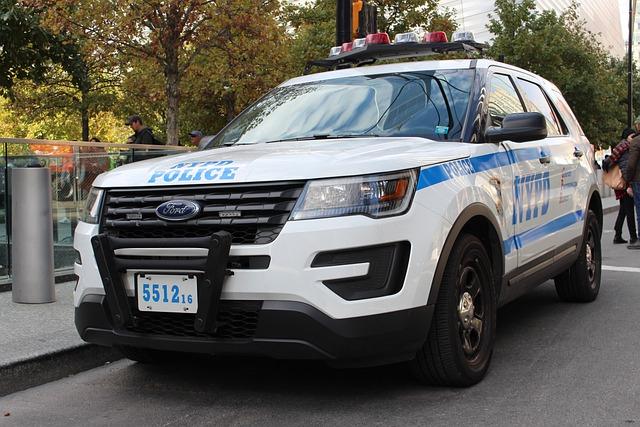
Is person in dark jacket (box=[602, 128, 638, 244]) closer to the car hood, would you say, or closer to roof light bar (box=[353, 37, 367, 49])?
roof light bar (box=[353, 37, 367, 49])

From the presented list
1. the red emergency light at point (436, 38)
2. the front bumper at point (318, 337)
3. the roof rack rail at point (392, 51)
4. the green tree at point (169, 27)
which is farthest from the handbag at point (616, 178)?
the front bumper at point (318, 337)

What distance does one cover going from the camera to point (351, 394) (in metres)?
4.43

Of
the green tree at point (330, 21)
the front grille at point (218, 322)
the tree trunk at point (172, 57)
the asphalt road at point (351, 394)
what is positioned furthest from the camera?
the green tree at point (330, 21)

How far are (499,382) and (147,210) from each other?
2.11 metres

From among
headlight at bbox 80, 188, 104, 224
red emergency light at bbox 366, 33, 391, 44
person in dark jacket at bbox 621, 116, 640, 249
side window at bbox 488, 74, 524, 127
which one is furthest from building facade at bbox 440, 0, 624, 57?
headlight at bbox 80, 188, 104, 224

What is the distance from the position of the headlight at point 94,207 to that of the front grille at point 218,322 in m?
0.57

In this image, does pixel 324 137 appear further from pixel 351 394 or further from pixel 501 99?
pixel 351 394

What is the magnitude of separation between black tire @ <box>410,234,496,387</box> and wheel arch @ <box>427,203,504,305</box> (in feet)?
0.31

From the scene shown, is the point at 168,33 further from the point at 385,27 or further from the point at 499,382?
the point at 499,382

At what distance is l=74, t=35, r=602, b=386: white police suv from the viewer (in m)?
3.83

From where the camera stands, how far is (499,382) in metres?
4.62

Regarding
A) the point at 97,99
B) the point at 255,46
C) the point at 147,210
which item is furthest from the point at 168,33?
the point at 97,99

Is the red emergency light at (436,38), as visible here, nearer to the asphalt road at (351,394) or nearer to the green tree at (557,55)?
the asphalt road at (351,394)

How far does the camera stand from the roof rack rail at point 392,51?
590 centimetres
